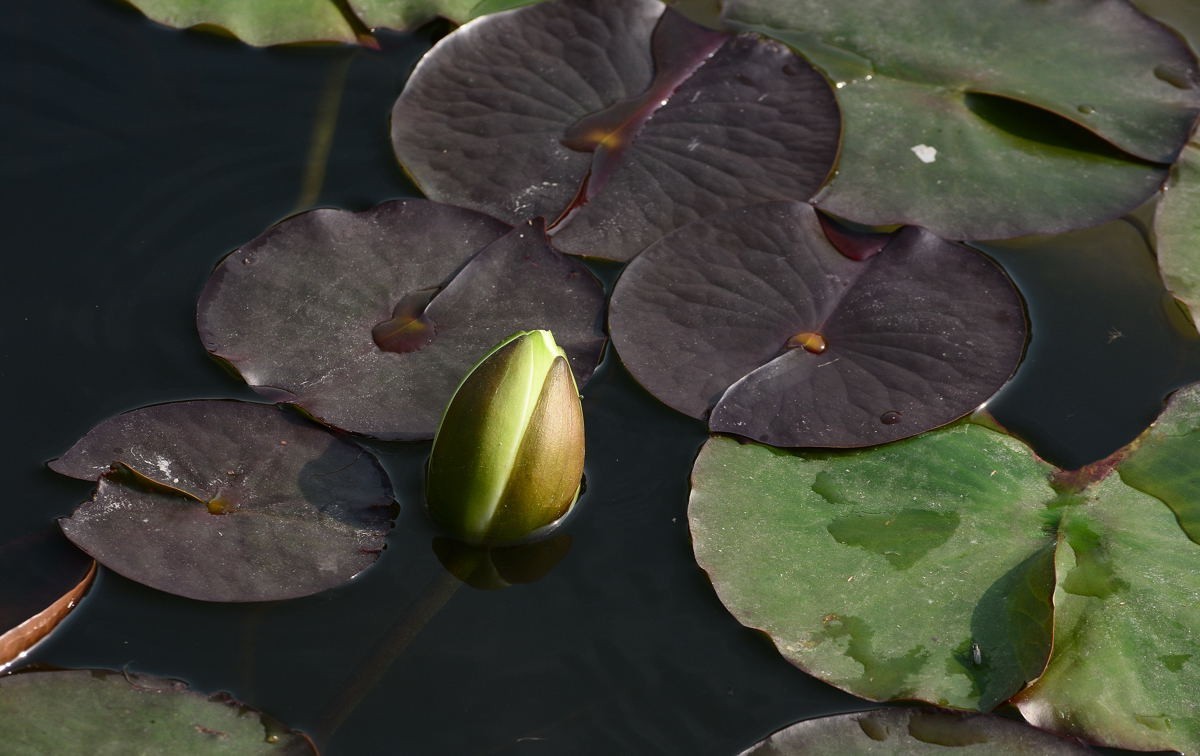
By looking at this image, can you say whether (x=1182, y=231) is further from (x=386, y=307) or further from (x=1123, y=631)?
(x=386, y=307)

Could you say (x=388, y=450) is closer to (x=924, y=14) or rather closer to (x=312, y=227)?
(x=312, y=227)

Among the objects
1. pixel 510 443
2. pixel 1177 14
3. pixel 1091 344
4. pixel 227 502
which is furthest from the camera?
pixel 1177 14

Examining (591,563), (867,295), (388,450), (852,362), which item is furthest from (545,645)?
(867,295)

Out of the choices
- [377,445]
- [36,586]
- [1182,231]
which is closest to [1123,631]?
[1182,231]

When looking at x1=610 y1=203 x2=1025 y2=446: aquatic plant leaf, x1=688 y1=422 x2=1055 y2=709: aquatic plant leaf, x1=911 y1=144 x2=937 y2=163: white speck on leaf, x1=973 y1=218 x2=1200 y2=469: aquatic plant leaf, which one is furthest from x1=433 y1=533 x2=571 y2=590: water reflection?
x1=911 y1=144 x2=937 y2=163: white speck on leaf

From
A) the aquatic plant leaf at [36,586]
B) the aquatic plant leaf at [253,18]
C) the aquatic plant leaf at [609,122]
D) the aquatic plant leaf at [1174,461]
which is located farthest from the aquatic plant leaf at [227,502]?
the aquatic plant leaf at [1174,461]

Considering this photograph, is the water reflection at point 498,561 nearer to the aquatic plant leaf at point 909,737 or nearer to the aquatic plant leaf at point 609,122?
the aquatic plant leaf at point 909,737

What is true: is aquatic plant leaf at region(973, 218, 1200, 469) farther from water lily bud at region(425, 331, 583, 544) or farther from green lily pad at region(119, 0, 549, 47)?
green lily pad at region(119, 0, 549, 47)
